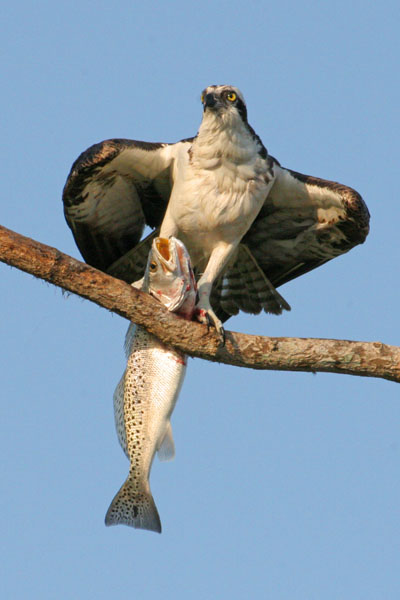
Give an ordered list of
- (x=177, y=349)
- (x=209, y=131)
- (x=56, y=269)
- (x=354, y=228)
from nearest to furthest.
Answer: (x=56, y=269), (x=177, y=349), (x=209, y=131), (x=354, y=228)

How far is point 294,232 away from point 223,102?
5.89ft

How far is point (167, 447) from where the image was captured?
826 cm

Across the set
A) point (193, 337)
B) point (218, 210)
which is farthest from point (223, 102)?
point (193, 337)

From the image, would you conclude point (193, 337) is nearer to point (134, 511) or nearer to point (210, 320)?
point (210, 320)

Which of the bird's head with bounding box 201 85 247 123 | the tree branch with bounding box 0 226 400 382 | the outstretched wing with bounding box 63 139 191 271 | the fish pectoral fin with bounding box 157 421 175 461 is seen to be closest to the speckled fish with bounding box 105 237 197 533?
the fish pectoral fin with bounding box 157 421 175 461

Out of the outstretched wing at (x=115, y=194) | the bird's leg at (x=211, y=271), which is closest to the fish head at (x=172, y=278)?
the bird's leg at (x=211, y=271)

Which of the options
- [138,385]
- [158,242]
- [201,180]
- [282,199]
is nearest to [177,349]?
[138,385]

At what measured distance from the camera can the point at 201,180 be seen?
927 cm

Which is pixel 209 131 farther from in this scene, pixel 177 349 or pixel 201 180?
pixel 177 349

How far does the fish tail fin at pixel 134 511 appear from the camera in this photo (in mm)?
7899

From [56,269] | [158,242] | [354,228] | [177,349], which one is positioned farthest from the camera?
[354,228]

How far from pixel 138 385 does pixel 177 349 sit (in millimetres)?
505

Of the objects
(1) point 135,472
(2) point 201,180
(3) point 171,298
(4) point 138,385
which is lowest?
(1) point 135,472

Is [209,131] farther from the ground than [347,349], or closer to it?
farther from the ground
